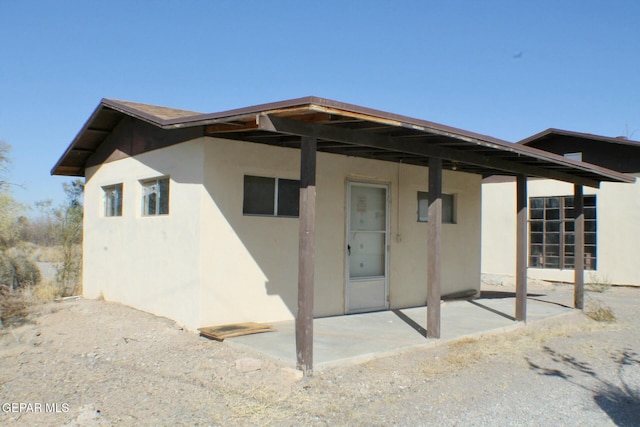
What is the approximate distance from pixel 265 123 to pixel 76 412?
335 cm

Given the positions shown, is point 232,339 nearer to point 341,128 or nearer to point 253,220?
point 253,220

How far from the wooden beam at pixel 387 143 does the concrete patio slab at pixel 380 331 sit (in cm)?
260

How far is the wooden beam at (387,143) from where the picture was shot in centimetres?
606

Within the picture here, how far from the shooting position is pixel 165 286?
8859 millimetres

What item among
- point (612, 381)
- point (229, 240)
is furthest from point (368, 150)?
point (612, 381)

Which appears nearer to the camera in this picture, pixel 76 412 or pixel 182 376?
pixel 76 412

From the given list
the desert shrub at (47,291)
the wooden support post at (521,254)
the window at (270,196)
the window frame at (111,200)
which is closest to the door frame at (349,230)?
the window at (270,196)

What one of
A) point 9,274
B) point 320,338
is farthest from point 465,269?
point 9,274

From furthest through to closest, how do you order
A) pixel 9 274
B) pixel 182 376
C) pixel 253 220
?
A: 1. pixel 9 274
2. pixel 253 220
3. pixel 182 376

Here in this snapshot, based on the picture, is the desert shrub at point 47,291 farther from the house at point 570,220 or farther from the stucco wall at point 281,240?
the house at point 570,220

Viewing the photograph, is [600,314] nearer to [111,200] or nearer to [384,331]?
[384,331]

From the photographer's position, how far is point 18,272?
12695 mm

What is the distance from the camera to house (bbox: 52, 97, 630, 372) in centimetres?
665

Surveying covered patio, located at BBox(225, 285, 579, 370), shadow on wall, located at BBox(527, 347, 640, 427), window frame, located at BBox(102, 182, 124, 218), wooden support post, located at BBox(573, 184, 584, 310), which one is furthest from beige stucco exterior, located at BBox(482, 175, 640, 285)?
window frame, located at BBox(102, 182, 124, 218)
